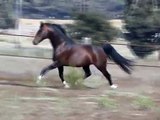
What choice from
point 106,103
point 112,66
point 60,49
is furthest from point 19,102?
point 112,66

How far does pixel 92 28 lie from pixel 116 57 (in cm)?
694

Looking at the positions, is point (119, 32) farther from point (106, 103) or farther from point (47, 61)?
point (106, 103)

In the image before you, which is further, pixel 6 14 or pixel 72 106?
pixel 6 14

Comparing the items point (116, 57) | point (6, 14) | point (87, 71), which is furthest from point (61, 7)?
point (87, 71)

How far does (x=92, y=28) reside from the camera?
61.6ft

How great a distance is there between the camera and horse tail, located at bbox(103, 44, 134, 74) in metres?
11.8

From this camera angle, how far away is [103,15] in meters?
19.4

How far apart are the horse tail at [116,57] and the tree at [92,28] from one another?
656 cm

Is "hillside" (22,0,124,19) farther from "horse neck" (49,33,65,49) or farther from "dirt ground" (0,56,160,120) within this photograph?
"dirt ground" (0,56,160,120)

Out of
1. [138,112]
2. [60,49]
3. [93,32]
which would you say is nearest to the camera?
[138,112]

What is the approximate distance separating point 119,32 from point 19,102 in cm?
1233

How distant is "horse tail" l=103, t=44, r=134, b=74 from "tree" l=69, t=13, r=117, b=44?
21.5ft

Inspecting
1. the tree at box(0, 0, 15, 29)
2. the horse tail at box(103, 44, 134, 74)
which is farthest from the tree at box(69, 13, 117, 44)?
the horse tail at box(103, 44, 134, 74)

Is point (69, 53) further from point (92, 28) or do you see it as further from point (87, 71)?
point (92, 28)
